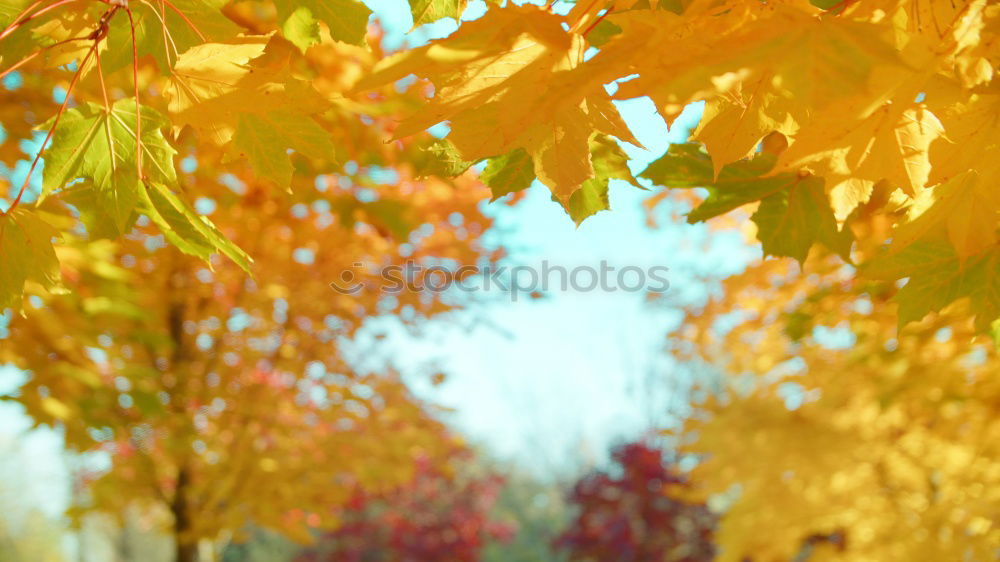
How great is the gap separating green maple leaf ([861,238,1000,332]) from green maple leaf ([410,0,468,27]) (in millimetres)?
843

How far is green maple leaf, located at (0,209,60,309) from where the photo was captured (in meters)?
1.18

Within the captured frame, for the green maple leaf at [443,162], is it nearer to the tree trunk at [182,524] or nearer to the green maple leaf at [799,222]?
the green maple leaf at [799,222]

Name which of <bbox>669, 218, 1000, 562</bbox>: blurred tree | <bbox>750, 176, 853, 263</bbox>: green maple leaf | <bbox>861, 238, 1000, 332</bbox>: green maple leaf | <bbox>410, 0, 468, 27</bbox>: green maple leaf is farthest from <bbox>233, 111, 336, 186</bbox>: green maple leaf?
<bbox>669, 218, 1000, 562</bbox>: blurred tree

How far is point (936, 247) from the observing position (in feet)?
4.17

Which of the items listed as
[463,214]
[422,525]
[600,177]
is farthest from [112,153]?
[422,525]

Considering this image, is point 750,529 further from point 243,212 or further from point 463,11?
point 463,11

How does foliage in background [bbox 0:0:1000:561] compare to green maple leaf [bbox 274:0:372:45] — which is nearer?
foliage in background [bbox 0:0:1000:561]

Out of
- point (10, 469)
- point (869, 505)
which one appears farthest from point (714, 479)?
point (10, 469)

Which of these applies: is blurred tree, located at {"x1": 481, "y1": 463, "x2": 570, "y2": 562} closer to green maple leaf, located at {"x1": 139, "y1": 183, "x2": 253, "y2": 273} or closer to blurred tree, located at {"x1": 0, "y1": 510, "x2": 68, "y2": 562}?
blurred tree, located at {"x1": 0, "y1": 510, "x2": 68, "y2": 562}

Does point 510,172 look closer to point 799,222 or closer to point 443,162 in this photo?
point 443,162

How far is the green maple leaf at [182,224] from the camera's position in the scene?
1142 millimetres

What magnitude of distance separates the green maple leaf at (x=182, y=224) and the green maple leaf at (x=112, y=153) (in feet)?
0.09

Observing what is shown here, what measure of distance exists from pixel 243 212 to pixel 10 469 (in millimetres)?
34210

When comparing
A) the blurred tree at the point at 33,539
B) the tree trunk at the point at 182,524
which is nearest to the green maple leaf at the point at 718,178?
the tree trunk at the point at 182,524
